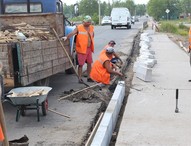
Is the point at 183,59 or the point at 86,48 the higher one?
the point at 86,48

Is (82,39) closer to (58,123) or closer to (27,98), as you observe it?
(58,123)

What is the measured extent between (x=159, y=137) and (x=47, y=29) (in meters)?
4.64

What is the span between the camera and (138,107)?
781cm

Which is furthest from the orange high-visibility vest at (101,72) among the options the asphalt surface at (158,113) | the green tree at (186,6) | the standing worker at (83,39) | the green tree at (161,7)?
the green tree at (186,6)

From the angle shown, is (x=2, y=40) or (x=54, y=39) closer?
(x=2, y=40)

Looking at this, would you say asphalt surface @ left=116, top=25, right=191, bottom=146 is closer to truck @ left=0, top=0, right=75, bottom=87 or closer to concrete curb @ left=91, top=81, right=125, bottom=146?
concrete curb @ left=91, top=81, right=125, bottom=146

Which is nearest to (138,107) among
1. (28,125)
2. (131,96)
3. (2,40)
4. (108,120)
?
(131,96)

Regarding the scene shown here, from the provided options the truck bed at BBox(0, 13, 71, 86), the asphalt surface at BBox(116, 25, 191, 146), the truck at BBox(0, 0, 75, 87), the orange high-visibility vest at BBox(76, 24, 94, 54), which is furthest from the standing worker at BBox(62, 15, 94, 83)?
the asphalt surface at BBox(116, 25, 191, 146)

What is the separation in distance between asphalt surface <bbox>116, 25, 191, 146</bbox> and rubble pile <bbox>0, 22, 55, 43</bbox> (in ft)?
7.81

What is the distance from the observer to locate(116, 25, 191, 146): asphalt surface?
19.3 ft

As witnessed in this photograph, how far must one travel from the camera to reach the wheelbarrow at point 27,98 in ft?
22.7

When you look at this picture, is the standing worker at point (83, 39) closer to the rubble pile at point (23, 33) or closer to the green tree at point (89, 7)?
the rubble pile at point (23, 33)

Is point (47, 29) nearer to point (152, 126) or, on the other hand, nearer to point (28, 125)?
point (28, 125)

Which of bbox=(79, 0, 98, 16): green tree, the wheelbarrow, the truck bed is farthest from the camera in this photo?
bbox=(79, 0, 98, 16): green tree
